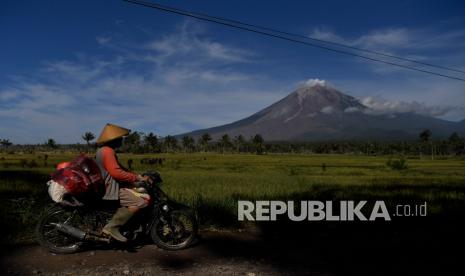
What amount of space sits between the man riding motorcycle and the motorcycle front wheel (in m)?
0.47

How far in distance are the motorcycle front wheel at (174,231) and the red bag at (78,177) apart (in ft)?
3.74

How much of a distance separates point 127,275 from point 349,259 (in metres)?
3.05

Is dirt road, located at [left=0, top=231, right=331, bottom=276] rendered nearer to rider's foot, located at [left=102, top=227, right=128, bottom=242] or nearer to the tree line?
rider's foot, located at [left=102, top=227, right=128, bottom=242]

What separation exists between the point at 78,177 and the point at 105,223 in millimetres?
877

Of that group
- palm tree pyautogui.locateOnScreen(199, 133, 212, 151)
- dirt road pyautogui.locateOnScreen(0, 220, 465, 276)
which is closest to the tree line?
palm tree pyautogui.locateOnScreen(199, 133, 212, 151)

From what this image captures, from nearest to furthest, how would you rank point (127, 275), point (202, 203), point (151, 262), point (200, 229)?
point (127, 275) < point (151, 262) < point (200, 229) < point (202, 203)

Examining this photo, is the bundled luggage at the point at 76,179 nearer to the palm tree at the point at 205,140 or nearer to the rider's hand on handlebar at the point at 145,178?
the rider's hand on handlebar at the point at 145,178

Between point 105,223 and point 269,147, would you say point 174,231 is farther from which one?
point 269,147

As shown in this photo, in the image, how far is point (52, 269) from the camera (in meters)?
5.11

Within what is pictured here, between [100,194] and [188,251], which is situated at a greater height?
[100,194]

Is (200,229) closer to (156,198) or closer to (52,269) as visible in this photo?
(156,198)

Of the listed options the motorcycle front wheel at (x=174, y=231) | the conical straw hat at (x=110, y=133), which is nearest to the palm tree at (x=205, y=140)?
the motorcycle front wheel at (x=174, y=231)

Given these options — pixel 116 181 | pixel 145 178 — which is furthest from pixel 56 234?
pixel 145 178

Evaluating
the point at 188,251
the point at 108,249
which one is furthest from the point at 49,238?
the point at 188,251
